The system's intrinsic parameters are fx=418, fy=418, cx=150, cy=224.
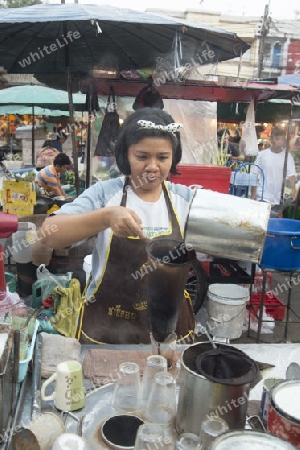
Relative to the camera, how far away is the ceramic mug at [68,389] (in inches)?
55.7

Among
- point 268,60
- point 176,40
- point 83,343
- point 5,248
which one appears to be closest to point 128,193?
point 83,343

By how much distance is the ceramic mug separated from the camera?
1.41 m

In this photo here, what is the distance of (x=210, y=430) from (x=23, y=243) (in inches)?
141

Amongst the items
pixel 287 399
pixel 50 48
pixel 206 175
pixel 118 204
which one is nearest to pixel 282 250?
pixel 206 175

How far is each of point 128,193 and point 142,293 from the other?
1.60 ft

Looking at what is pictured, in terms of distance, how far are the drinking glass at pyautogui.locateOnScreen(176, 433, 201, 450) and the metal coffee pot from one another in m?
0.09

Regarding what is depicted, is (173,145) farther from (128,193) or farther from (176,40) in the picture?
(176,40)

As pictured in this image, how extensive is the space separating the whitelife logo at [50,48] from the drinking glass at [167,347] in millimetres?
3373

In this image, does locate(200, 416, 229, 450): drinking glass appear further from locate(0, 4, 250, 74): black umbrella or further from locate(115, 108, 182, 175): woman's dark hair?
locate(0, 4, 250, 74): black umbrella

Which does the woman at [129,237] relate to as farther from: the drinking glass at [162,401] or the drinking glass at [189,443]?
the drinking glass at [189,443]

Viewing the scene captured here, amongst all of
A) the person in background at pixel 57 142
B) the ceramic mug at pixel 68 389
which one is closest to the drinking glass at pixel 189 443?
the ceramic mug at pixel 68 389

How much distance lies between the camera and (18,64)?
16.3 ft

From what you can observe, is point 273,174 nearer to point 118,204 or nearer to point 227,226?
point 118,204

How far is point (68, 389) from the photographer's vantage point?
1.41 meters
